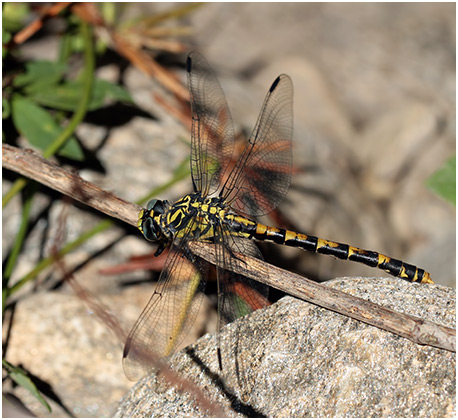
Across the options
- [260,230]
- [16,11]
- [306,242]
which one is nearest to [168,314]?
[260,230]

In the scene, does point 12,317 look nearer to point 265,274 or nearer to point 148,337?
point 148,337

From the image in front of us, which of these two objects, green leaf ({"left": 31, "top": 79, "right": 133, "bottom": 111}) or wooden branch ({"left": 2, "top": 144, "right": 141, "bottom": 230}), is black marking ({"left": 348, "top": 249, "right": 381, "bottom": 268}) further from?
green leaf ({"left": 31, "top": 79, "right": 133, "bottom": 111})

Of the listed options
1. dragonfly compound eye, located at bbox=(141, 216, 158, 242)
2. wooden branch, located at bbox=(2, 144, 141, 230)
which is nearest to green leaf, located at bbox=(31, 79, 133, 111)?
wooden branch, located at bbox=(2, 144, 141, 230)

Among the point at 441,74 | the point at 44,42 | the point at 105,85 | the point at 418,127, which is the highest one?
the point at 441,74

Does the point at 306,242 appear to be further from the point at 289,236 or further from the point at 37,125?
the point at 37,125

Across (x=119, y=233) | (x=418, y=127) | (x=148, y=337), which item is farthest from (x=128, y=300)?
(x=418, y=127)

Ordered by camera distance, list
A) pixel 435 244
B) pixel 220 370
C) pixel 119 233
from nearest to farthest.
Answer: pixel 220 370 < pixel 119 233 < pixel 435 244
